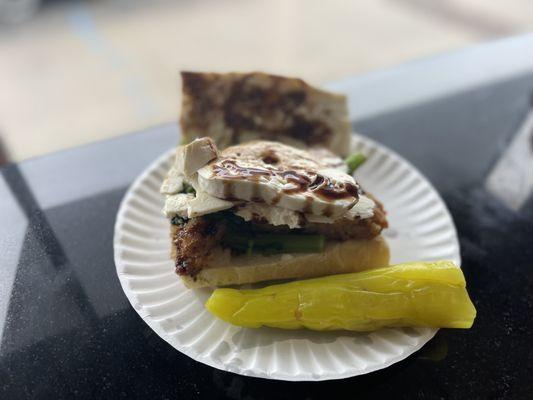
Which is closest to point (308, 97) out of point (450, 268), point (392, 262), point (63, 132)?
point (392, 262)

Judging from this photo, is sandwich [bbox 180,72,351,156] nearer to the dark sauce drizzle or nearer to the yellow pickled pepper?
the dark sauce drizzle

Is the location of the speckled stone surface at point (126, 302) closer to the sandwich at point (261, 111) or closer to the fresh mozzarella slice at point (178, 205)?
the fresh mozzarella slice at point (178, 205)

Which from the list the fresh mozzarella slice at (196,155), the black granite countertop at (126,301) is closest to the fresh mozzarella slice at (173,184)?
the fresh mozzarella slice at (196,155)

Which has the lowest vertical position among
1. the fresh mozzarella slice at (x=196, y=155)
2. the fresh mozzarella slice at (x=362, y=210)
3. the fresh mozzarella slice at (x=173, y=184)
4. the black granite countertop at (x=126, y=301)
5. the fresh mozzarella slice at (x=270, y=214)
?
the black granite countertop at (x=126, y=301)

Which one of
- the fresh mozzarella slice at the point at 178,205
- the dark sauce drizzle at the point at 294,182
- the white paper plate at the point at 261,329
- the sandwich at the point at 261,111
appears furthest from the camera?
the sandwich at the point at 261,111

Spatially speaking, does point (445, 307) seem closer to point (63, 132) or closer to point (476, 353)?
point (476, 353)

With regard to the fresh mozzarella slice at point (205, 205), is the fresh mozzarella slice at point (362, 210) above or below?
below

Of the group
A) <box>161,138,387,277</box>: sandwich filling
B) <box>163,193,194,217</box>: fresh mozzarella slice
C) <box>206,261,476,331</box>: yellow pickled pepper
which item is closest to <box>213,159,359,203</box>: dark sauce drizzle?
<box>161,138,387,277</box>: sandwich filling
